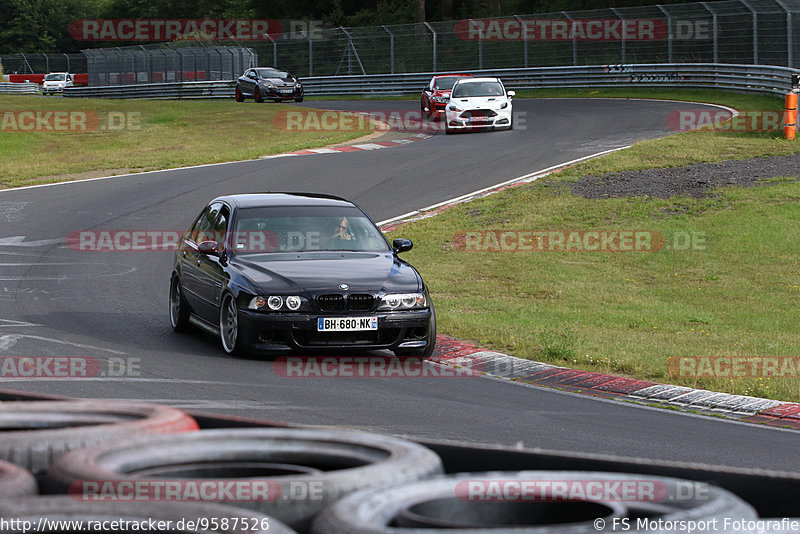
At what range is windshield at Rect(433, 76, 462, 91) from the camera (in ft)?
121

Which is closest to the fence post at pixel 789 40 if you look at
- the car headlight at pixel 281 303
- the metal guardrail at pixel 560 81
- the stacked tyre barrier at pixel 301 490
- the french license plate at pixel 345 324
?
the metal guardrail at pixel 560 81

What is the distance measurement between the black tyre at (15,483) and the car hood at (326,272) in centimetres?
658

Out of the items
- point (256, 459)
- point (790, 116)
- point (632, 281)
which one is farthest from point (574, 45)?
point (256, 459)

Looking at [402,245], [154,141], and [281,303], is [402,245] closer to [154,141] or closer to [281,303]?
[281,303]

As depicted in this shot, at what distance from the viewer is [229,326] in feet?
36.1

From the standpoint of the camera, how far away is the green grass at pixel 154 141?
95.7 feet

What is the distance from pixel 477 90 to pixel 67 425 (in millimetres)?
29749

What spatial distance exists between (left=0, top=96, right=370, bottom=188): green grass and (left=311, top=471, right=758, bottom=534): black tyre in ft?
78.7

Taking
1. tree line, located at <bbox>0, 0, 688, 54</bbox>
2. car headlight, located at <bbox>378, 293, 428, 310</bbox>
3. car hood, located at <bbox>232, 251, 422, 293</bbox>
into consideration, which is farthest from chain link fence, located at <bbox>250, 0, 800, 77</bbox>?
car headlight, located at <bbox>378, 293, 428, 310</bbox>

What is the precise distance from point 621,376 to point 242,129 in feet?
93.9

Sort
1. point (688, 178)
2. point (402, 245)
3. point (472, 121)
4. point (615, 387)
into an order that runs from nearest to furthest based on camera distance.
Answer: point (615, 387), point (402, 245), point (688, 178), point (472, 121)

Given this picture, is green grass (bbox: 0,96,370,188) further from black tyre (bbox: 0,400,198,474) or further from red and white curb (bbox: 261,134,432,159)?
black tyre (bbox: 0,400,198,474)

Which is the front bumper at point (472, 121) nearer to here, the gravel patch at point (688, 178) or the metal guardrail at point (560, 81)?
the metal guardrail at point (560, 81)

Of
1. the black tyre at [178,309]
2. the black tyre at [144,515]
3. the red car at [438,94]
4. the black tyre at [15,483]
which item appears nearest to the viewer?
the black tyre at [144,515]
